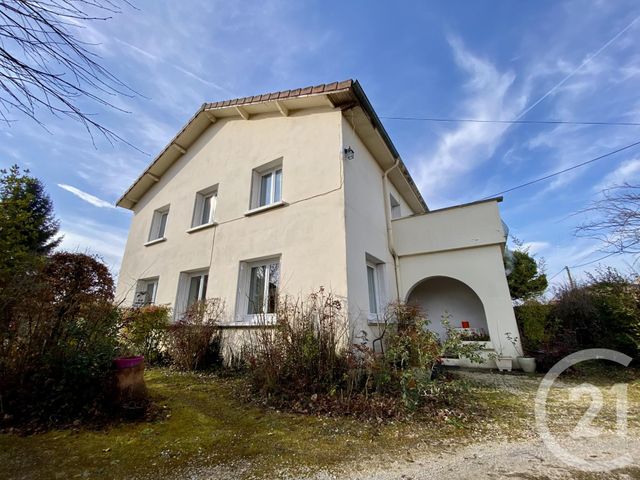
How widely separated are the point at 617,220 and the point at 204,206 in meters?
10.8

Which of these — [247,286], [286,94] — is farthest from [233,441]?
[286,94]

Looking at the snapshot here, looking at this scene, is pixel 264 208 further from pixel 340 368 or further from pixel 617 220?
pixel 617 220

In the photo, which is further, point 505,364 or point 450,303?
point 450,303

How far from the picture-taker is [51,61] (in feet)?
6.48

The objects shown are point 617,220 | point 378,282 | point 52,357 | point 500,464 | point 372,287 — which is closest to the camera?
point 500,464

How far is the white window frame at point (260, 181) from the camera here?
784 centimetres

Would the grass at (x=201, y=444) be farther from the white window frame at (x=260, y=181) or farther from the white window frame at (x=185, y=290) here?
the white window frame at (x=260, y=181)

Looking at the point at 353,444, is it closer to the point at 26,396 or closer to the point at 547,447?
the point at 547,447

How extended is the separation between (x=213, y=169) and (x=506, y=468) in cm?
992

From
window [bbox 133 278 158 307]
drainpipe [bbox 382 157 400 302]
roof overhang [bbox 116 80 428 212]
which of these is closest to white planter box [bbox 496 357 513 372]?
drainpipe [bbox 382 157 400 302]

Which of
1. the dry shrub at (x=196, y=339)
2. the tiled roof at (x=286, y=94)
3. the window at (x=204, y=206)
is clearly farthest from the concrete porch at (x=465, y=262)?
the window at (x=204, y=206)

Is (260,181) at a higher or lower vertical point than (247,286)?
higher

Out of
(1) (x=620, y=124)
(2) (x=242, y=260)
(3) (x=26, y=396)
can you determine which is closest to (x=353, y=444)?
(3) (x=26, y=396)

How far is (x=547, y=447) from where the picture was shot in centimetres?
271
